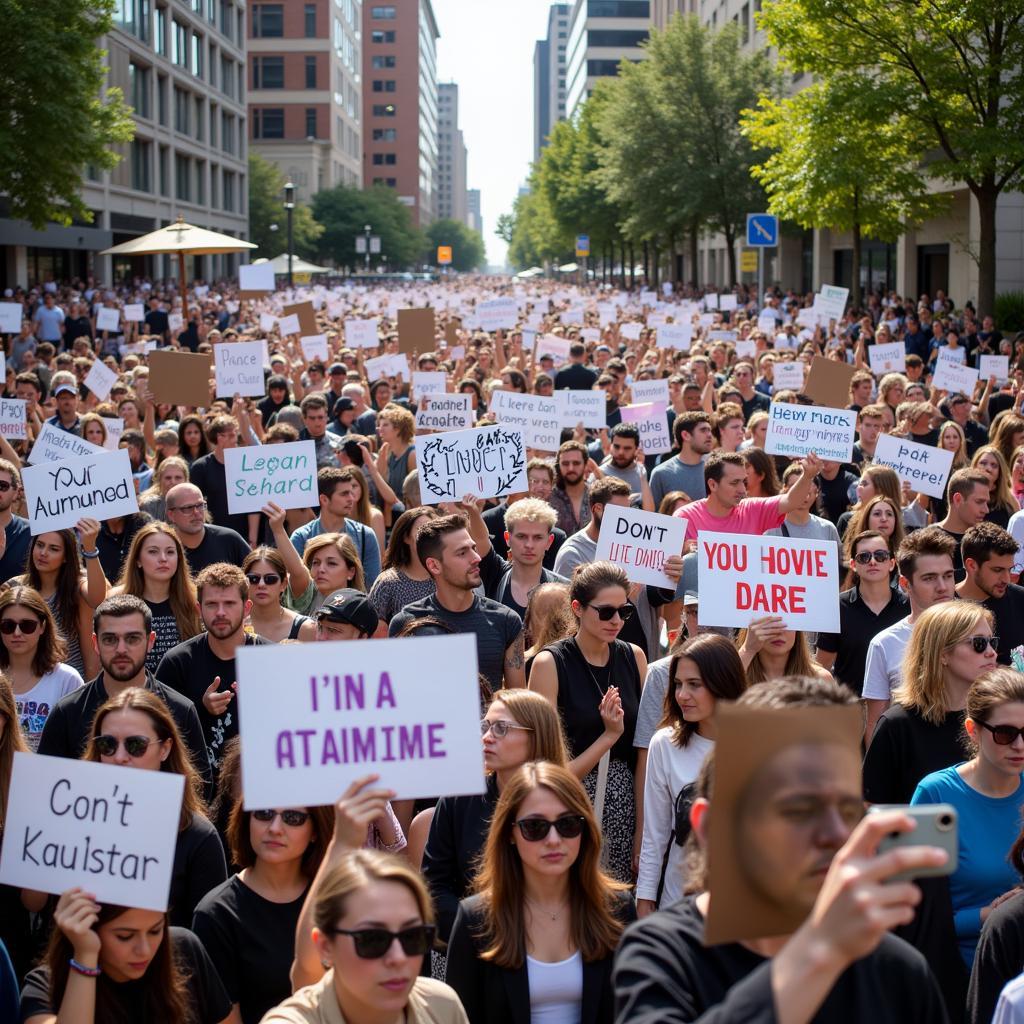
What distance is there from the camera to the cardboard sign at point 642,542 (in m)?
8.28

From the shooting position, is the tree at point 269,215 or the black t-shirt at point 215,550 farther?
the tree at point 269,215

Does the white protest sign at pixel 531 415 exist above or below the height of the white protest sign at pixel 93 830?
above

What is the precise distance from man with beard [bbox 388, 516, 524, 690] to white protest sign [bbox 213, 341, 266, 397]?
361 inches

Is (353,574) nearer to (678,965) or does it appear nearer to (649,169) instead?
(678,965)

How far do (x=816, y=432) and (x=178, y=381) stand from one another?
6271mm

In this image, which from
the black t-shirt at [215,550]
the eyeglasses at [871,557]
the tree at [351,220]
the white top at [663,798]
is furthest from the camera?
the tree at [351,220]

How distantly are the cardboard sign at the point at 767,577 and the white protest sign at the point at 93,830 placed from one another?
11.3ft

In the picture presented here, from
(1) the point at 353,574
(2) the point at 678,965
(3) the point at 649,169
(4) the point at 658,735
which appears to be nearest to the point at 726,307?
(3) the point at 649,169

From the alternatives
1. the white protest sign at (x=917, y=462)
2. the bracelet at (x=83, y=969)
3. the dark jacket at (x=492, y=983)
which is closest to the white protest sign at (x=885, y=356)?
the white protest sign at (x=917, y=462)

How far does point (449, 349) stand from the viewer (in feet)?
77.6

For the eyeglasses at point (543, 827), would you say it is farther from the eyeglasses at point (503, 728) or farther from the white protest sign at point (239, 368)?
the white protest sign at point (239, 368)

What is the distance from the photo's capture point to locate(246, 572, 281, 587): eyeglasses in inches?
294

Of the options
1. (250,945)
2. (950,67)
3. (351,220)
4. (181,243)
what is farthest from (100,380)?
(351,220)

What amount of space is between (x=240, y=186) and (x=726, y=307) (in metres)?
53.0
